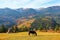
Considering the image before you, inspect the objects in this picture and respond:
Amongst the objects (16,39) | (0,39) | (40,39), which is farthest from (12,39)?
(40,39)

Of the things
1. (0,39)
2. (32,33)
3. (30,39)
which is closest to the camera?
(30,39)

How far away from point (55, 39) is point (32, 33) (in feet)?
27.3

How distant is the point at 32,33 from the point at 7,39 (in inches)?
323

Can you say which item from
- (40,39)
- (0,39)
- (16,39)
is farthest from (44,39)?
(0,39)

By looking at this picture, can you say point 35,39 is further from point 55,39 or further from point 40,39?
point 55,39

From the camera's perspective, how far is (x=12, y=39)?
28.2 meters

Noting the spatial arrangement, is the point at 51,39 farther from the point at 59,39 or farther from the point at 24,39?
the point at 24,39

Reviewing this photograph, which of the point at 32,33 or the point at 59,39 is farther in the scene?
the point at 32,33

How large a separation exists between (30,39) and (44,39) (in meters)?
2.39

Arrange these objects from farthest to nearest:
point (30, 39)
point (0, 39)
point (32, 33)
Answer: point (32, 33) → point (0, 39) → point (30, 39)

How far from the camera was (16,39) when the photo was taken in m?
28.0

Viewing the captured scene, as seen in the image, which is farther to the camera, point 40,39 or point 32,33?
point 32,33

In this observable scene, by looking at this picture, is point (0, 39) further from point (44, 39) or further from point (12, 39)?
point (44, 39)

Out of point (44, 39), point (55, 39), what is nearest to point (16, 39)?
point (44, 39)
